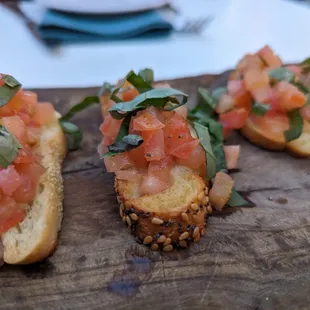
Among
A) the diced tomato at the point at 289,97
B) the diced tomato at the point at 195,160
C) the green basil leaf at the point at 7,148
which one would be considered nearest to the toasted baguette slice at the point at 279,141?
the diced tomato at the point at 289,97

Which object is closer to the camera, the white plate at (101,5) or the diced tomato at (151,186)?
the diced tomato at (151,186)

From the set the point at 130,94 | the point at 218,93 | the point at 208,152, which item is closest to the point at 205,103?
the point at 218,93

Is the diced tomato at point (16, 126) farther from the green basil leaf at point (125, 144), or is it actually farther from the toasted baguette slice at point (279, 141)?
the toasted baguette slice at point (279, 141)

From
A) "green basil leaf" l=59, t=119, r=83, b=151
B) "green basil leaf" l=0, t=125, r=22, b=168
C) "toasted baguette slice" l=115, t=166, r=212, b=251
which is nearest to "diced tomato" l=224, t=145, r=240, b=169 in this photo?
"toasted baguette slice" l=115, t=166, r=212, b=251

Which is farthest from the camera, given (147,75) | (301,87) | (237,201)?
(301,87)

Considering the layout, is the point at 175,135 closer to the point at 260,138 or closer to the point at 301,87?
the point at 260,138

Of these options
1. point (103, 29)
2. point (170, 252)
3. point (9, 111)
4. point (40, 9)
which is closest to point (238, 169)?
point (170, 252)

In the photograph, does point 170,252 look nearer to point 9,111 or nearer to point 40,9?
point 9,111
